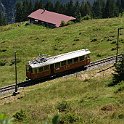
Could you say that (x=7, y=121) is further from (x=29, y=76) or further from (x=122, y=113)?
(x=29, y=76)

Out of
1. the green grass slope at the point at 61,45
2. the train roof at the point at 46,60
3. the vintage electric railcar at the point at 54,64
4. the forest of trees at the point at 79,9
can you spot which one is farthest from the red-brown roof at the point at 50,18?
the train roof at the point at 46,60

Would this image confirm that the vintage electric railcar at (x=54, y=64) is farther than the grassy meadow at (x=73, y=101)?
Yes

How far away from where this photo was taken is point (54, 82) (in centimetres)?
4694

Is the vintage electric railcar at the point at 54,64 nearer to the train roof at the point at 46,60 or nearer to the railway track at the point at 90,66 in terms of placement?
the train roof at the point at 46,60

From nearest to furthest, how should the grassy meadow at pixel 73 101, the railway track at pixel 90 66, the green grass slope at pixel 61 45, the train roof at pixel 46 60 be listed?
the grassy meadow at pixel 73 101, the railway track at pixel 90 66, the train roof at pixel 46 60, the green grass slope at pixel 61 45

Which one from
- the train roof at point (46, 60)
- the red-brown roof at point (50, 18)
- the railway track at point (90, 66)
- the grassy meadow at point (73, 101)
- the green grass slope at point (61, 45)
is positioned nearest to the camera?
the grassy meadow at point (73, 101)

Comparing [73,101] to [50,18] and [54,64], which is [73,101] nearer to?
[54,64]

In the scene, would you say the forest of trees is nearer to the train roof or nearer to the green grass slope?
the green grass slope

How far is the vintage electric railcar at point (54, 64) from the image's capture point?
48406 millimetres

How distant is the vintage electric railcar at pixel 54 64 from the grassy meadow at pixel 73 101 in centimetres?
195

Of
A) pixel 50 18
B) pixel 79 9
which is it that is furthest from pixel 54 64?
pixel 79 9

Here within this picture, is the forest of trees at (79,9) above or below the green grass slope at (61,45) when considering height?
above

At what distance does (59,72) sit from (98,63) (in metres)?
8.45

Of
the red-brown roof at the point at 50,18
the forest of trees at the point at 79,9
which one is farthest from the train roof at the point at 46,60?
the forest of trees at the point at 79,9
